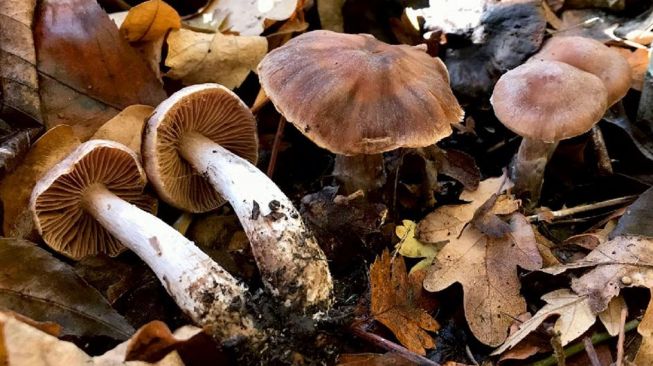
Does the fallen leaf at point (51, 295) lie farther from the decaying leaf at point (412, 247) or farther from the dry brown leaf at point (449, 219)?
the dry brown leaf at point (449, 219)

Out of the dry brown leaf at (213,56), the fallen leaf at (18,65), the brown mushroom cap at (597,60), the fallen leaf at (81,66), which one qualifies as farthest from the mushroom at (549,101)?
the fallen leaf at (18,65)

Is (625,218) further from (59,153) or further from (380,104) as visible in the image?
(59,153)

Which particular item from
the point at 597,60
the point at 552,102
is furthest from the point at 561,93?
the point at 597,60

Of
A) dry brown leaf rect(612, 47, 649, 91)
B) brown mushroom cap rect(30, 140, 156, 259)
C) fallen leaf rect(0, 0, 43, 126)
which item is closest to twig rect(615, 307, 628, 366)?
dry brown leaf rect(612, 47, 649, 91)

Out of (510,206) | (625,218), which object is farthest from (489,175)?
(625,218)

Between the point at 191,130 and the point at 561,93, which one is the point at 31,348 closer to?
the point at 191,130
